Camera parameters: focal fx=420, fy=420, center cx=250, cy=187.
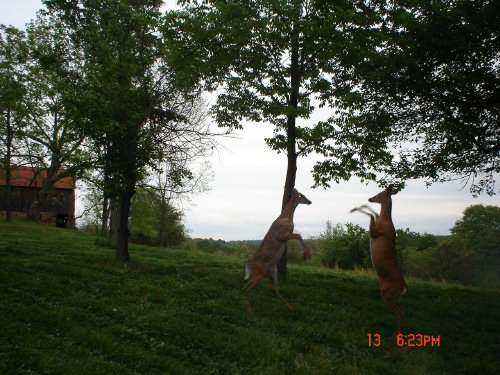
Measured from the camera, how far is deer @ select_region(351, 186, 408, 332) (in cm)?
629

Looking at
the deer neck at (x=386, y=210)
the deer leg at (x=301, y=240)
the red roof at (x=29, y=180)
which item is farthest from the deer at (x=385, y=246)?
the red roof at (x=29, y=180)

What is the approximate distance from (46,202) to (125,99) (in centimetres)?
3991

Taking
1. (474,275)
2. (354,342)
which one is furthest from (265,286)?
(474,275)

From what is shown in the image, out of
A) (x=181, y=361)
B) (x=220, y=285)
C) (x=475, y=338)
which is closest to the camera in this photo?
(x=181, y=361)

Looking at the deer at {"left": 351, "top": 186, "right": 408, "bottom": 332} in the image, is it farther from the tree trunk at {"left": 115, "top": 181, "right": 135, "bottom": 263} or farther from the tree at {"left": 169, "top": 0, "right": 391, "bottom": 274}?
the tree trunk at {"left": 115, "top": 181, "right": 135, "bottom": 263}

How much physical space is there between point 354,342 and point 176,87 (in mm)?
11210

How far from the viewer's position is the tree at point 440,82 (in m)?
12.0

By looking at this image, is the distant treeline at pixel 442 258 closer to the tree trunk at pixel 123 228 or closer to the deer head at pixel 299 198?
the tree trunk at pixel 123 228

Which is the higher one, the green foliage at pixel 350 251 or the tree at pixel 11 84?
the tree at pixel 11 84

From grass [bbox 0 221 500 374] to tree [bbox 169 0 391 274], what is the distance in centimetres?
448

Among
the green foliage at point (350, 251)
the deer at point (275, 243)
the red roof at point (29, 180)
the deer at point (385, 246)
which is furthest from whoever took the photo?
the red roof at point (29, 180)

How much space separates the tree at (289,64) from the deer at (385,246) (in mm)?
7515

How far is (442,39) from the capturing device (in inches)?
480

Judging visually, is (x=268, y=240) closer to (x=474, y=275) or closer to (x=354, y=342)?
(x=354, y=342)
